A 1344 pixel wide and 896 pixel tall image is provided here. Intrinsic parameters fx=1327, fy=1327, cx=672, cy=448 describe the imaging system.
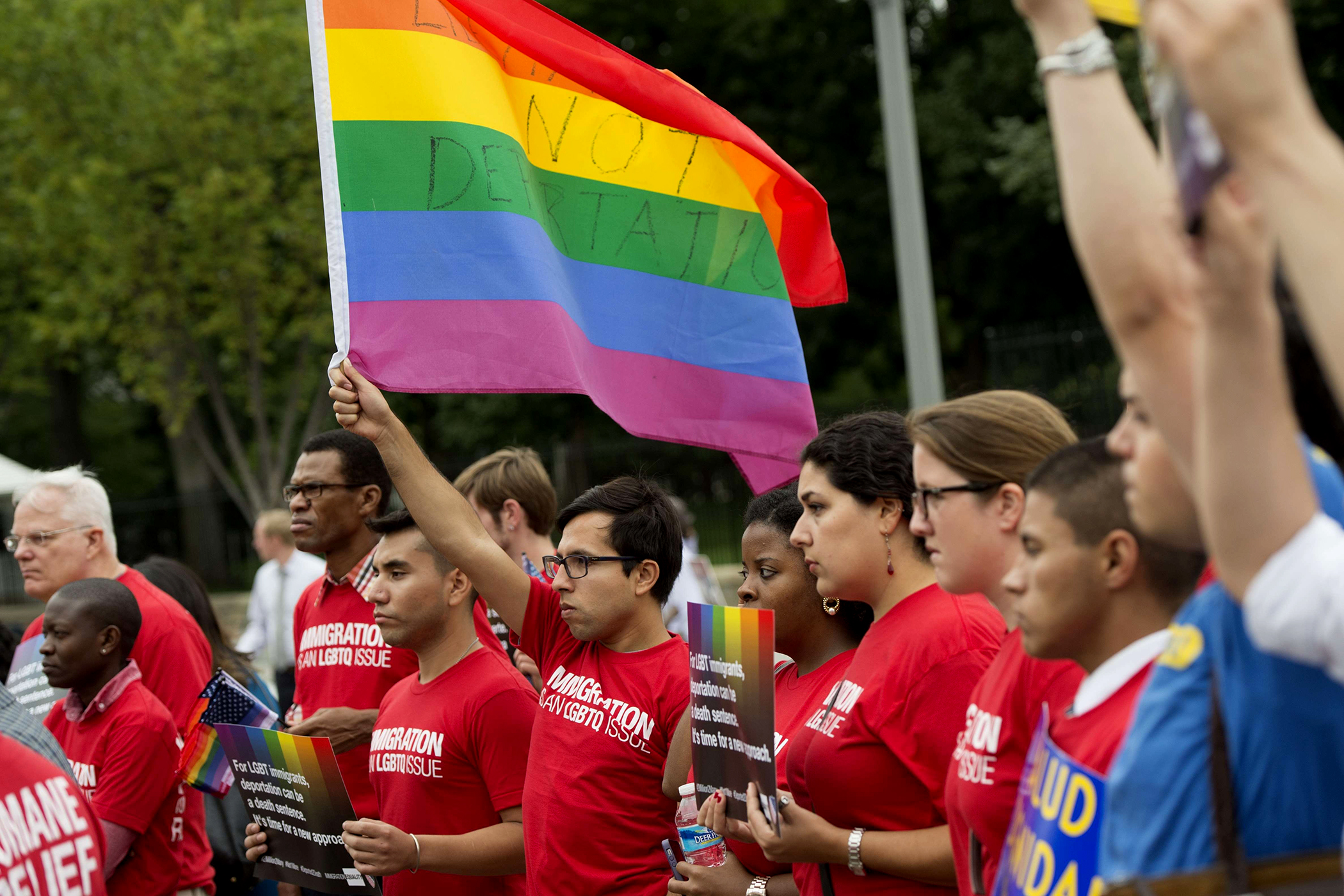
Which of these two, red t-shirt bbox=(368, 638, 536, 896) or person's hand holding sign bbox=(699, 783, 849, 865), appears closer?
person's hand holding sign bbox=(699, 783, 849, 865)

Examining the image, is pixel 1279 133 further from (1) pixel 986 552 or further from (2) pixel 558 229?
(2) pixel 558 229

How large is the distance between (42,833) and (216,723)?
1977 millimetres

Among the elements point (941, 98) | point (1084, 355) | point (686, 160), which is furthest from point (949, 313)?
point (686, 160)

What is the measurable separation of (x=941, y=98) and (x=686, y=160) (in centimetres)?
1831

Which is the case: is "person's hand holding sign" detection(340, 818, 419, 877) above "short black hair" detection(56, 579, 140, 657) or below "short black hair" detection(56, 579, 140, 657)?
below

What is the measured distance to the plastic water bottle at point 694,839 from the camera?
346 cm

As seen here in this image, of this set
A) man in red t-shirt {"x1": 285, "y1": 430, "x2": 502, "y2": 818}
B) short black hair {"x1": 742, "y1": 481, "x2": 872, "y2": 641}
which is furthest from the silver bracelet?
man in red t-shirt {"x1": 285, "y1": 430, "x2": 502, "y2": 818}

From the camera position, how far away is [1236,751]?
1.75 metres

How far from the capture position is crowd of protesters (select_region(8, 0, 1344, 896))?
1.54 m

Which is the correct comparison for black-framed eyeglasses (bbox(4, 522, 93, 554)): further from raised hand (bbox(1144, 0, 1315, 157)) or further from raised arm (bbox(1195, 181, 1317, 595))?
raised hand (bbox(1144, 0, 1315, 157))

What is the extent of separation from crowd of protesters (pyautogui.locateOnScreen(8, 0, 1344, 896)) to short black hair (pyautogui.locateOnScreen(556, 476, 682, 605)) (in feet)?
0.05

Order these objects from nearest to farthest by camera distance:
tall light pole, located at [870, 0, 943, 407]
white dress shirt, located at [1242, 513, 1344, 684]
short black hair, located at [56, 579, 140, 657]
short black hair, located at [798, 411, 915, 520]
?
white dress shirt, located at [1242, 513, 1344, 684]
short black hair, located at [798, 411, 915, 520]
short black hair, located at [56, 579, 140, 657]
tall light pole, located at [870, 0, 943, 407]

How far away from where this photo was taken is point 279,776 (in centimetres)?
392

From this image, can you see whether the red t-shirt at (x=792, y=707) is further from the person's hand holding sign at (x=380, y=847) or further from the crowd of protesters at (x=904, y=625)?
the person's hand holding sign at (x=380, y=847)
